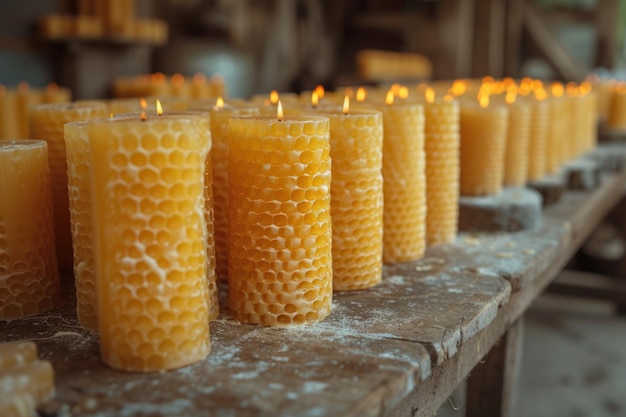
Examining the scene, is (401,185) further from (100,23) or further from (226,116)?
(100,23)

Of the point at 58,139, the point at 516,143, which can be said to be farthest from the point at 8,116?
the point at 516,143

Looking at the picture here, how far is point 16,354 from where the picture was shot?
679mm

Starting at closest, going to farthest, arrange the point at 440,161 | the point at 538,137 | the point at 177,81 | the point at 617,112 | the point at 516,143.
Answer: the point at 440,161, the point at 516,143, the point at 538,137, the point at 617,112, the point at 177,81

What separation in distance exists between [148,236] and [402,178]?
0.52 meters

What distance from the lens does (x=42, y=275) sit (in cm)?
90

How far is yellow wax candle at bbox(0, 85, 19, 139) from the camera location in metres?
1.67

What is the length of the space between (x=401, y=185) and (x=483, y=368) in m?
0.61

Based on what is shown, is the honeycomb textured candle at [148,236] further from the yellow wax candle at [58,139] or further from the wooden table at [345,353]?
the yellow wax candle at [58,139]

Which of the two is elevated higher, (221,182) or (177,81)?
(177,81)

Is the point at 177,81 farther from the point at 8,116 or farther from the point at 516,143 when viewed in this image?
the point at 516,143

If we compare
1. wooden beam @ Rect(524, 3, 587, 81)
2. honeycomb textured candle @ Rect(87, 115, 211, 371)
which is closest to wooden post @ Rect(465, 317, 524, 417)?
honeycomb textured candle @ Rect(87, 115, 211, 371)

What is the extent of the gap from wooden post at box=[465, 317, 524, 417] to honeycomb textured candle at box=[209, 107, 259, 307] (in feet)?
2.35

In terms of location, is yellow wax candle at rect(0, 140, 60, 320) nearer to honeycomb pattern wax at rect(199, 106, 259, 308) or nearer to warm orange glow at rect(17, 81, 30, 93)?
honeycomb pattern wax at rect(199, 106, 259, 308)

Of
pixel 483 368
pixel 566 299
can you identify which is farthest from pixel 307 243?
pixel 566 299
